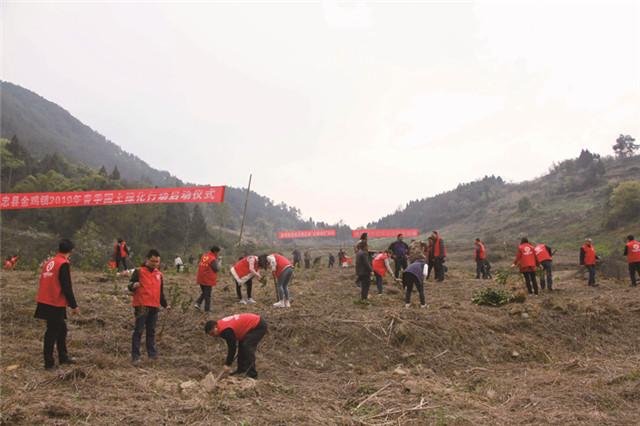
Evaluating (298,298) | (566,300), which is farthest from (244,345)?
(566,300)

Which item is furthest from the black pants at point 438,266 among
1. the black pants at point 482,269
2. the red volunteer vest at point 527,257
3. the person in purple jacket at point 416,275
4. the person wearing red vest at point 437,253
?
the person in purple jacket at point 416,275

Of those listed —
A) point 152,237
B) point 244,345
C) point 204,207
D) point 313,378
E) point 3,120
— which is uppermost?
point 3,120

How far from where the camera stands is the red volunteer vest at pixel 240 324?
213 inches

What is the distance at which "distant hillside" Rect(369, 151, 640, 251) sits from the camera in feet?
163

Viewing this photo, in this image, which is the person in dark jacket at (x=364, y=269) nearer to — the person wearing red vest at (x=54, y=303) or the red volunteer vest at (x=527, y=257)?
the red volunteer vest at (x=527, y=257)

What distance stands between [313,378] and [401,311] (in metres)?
2.47

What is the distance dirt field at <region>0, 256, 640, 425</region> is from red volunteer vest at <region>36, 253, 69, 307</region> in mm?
853

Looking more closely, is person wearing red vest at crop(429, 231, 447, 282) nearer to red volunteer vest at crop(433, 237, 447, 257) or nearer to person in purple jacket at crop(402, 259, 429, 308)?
red volunteer vest at crop(433, 237, 447, 257)

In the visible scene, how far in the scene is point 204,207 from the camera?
4732 inches

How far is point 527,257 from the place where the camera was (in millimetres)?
10258

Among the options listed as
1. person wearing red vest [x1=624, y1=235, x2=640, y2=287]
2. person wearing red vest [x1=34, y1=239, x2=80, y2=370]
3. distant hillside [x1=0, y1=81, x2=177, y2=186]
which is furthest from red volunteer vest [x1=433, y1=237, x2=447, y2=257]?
distant hillside [x1=0, y1=81, x2=177, y2=186]

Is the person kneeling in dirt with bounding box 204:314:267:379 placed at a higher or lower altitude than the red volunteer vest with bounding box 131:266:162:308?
lower

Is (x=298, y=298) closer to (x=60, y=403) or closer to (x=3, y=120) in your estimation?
(x=60, y=403)

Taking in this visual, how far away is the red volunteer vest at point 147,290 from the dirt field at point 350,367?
82 cm
